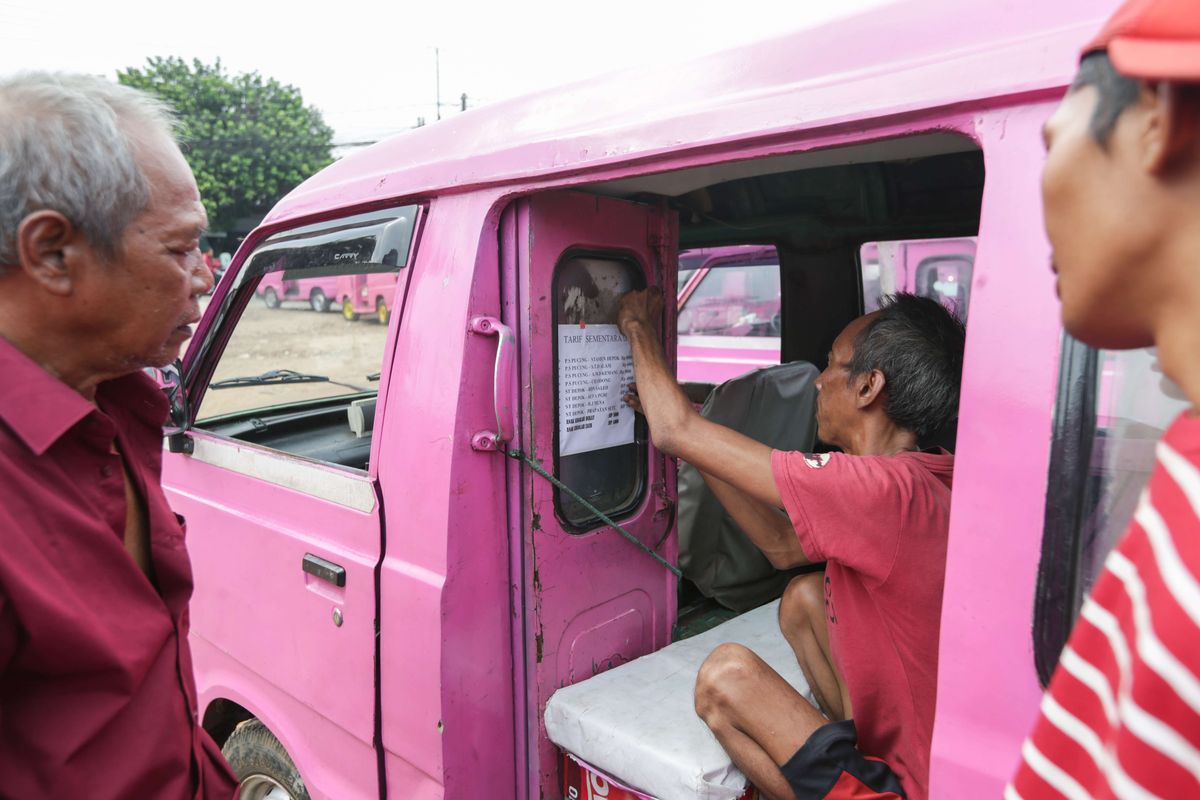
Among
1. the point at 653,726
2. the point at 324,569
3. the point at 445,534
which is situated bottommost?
the point at 653,726

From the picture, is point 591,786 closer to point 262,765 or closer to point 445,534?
point 445,534

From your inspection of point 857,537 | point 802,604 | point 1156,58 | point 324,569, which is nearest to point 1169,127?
point 1156,58

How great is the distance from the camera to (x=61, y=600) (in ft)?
2.88

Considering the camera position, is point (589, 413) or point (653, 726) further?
point (589, 413)

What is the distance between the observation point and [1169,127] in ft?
1.76

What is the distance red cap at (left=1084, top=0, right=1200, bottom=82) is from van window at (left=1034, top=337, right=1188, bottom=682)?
0.51 m

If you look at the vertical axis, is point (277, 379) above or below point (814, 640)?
above

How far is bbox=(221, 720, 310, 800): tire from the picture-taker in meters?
2.07

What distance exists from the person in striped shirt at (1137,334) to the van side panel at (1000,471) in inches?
13.6

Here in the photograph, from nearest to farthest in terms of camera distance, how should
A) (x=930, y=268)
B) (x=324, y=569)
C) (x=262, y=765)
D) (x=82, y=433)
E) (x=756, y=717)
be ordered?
(x=82, y=433)
(x=756, y=717)
(x=324, y=569)
(x=262, y=765)
(x=930, y=268)

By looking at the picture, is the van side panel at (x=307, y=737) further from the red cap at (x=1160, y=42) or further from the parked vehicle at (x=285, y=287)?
the red cap at (x=1160, y=42)

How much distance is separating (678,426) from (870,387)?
48 centimetres

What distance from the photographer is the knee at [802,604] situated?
1.97 m

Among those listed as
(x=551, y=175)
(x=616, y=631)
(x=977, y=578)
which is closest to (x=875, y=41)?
(x=551, y=175)
